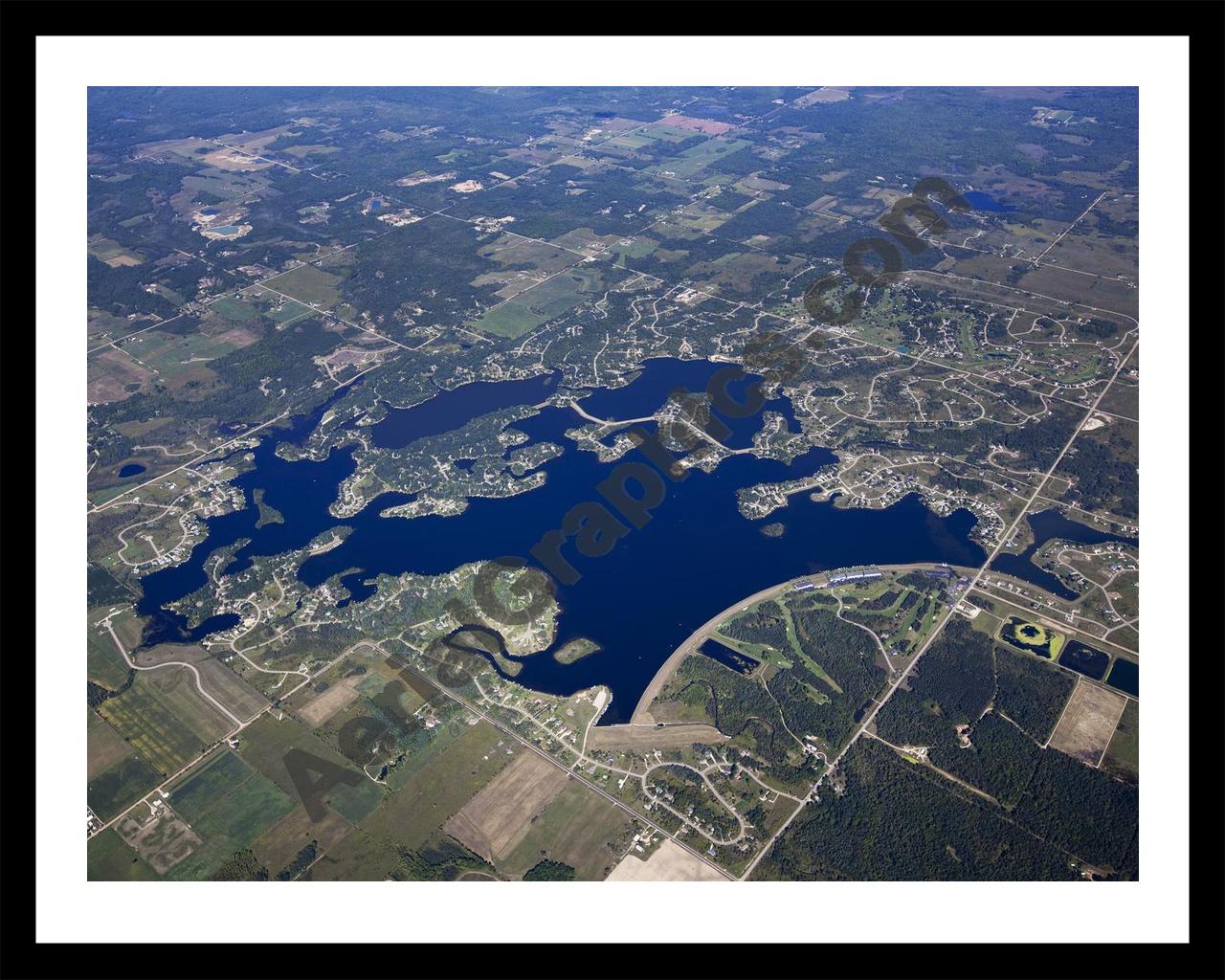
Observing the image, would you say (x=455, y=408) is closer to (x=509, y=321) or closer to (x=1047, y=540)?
(x=509, y=321)

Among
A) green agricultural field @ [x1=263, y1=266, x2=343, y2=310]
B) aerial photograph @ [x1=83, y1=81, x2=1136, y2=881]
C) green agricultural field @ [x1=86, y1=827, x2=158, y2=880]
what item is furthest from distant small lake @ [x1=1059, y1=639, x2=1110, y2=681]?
green agricultural field @ [x1=263, y1=266, x2=343, y2=310]

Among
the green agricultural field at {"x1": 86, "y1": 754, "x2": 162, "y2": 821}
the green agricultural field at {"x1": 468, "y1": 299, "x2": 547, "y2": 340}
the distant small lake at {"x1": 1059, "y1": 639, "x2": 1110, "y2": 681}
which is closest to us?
the green agricultural field at {"x1": 86, "y1": 754, "x2": 162, "y2": 821}

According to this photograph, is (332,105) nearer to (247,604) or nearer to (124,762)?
(247,604)

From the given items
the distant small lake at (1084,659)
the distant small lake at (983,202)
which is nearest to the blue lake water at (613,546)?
the distant small lake at (1084,659)

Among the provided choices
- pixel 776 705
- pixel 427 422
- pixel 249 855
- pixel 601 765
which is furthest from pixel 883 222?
pixel 249 855

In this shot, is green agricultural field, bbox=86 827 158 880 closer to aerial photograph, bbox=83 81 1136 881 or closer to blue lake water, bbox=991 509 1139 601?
aerial photograph, bbox=83 81 1136 881

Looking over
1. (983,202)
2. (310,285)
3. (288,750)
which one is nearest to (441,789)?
(288,750)
